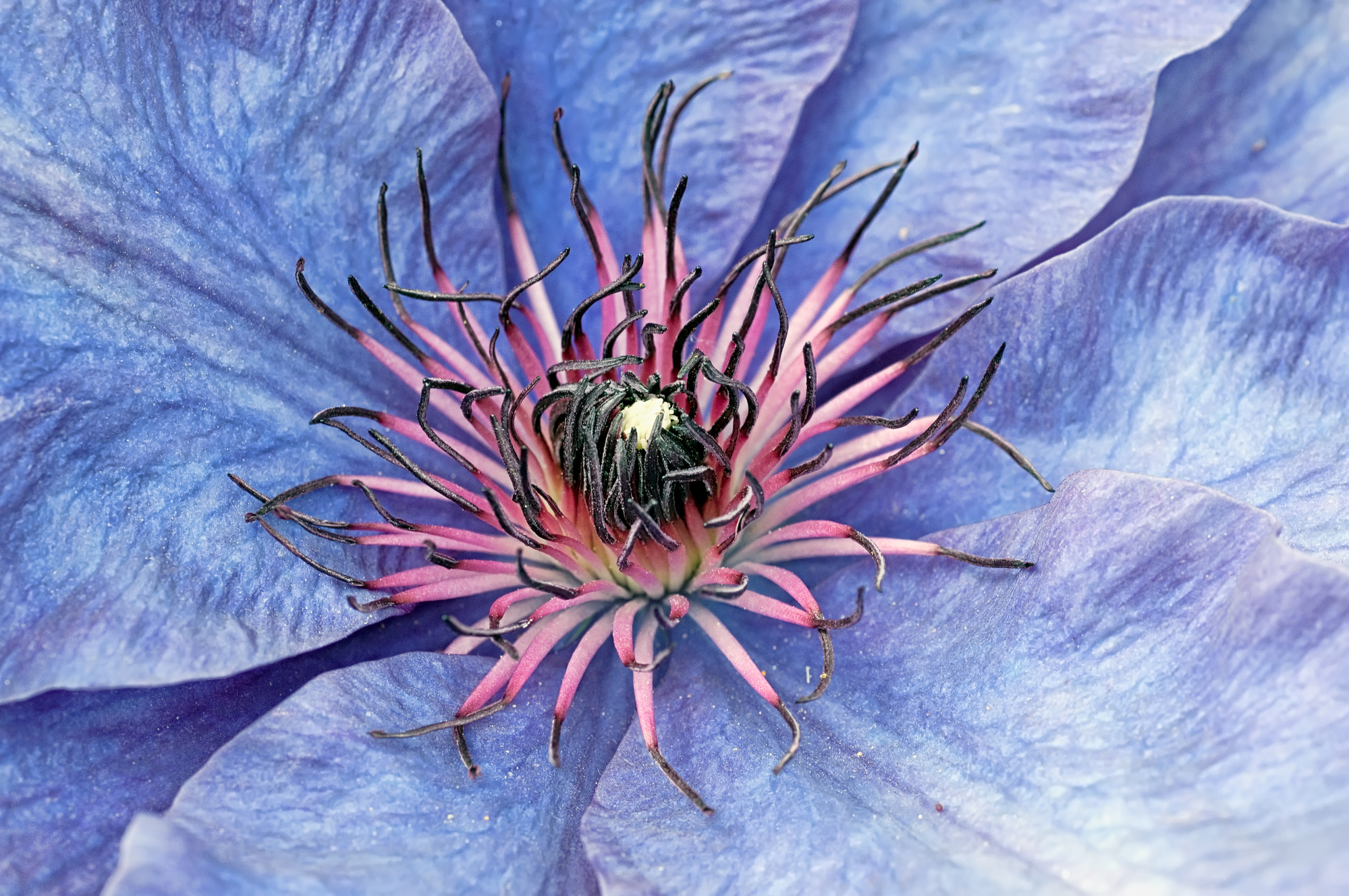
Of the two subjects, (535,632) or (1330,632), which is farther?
(535,632)

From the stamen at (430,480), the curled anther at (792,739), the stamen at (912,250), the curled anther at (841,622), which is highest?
the stamen at (430,480)

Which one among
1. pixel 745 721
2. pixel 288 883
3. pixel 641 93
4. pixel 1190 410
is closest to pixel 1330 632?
pixel 1190 410

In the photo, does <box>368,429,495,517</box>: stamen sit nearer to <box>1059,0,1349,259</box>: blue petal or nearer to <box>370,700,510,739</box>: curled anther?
<box>370,700,510,739</box>: curled anther

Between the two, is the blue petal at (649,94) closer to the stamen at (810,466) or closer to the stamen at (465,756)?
the stamen at (810,466)

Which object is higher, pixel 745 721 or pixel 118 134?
pixel 118 134

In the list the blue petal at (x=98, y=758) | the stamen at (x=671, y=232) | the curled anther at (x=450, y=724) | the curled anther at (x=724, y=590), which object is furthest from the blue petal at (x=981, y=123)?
the blue petal at (x=98, y=758)

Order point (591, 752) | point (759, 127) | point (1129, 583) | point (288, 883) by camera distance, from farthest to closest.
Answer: point (759, 127)
point (591, 752)
point (1129, 583)
point (288, 883)

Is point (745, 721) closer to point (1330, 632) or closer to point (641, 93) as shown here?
point (1330, 632)
